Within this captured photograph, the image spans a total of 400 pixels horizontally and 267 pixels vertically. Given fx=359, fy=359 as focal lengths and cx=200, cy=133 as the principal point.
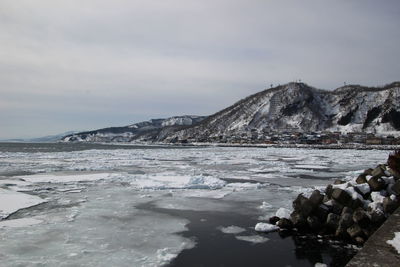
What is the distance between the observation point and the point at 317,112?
17388 cm

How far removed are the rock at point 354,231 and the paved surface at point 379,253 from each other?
2.34 metres

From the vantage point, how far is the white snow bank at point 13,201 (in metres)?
13.4

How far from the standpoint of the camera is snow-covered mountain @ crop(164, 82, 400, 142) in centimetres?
14838

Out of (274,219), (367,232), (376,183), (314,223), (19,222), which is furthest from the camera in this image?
(376,183)

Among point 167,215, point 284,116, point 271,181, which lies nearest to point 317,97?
point 284,116

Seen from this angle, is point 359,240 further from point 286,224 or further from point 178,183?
point 178,183

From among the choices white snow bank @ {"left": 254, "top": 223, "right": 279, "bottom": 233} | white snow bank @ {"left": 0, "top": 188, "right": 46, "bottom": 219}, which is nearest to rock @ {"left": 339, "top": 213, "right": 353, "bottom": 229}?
white snow bank @ {"left": 254, "top": 223, "right": 279, "bottom": 233}

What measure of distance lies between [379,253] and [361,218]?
13.6 feet

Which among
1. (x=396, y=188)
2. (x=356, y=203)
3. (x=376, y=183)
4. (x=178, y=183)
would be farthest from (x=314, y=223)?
(x=178, y=183)

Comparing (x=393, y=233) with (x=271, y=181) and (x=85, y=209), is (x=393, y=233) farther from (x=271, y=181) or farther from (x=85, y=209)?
(x=271, y=181)

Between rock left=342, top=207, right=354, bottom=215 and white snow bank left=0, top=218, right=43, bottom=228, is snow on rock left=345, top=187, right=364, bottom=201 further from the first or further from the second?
white snow bank left=0, top=218, right=43, bottom=228

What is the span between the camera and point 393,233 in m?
7.29

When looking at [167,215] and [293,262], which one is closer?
[293,262]

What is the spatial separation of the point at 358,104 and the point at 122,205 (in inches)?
6368
